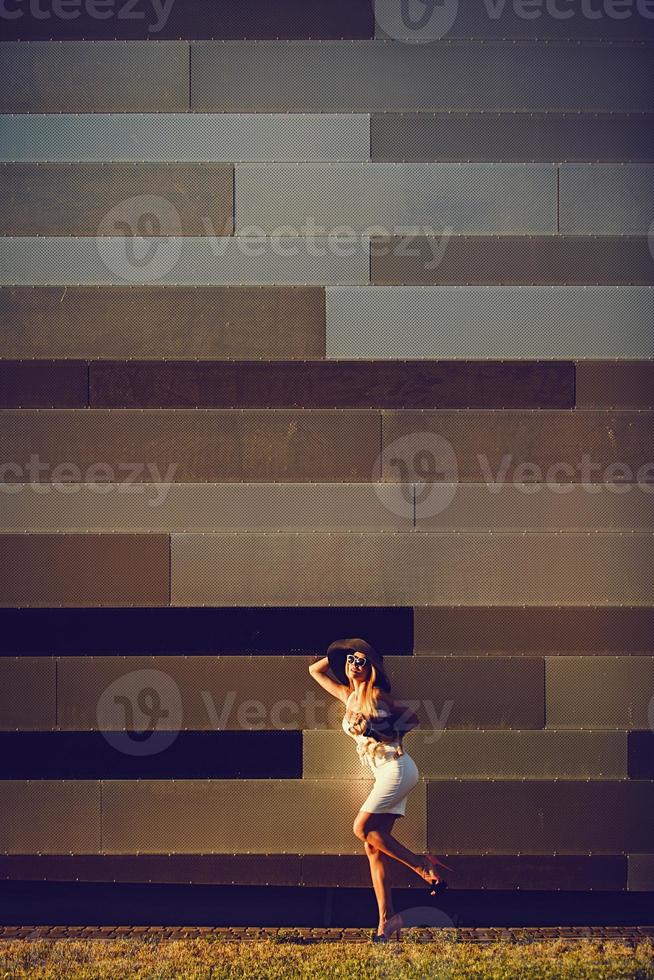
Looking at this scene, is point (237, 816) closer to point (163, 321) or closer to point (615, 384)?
point (163, 321)

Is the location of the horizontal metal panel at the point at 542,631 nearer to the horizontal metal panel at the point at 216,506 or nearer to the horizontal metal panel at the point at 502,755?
the horizontal metal panel at the point at 502,755

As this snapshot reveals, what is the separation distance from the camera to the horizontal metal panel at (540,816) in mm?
5157

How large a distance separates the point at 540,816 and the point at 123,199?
4414mm

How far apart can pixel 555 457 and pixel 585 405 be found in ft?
1.19

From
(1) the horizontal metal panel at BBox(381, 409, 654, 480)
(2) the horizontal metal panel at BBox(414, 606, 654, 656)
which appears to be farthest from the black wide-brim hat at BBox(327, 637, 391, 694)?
(1) the horizontal metal panel at BBox(381, 409, 654, 480)

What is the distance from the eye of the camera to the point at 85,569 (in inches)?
206

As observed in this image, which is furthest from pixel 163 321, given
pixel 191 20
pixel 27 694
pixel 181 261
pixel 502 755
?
pixel 502 755

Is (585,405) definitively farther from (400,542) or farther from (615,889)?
(615,889)

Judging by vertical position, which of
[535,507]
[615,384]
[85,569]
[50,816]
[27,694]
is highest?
[615,384]

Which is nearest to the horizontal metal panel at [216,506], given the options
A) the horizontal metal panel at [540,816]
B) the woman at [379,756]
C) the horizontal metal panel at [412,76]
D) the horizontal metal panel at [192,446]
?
the horizontal metal panel at [192,446]

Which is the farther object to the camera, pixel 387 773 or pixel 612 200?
pixel 612 200

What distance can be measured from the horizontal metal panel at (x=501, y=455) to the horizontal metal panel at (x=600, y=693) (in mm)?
1021

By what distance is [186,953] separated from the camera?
486cm

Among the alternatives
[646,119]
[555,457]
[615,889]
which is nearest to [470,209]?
[646,119]
